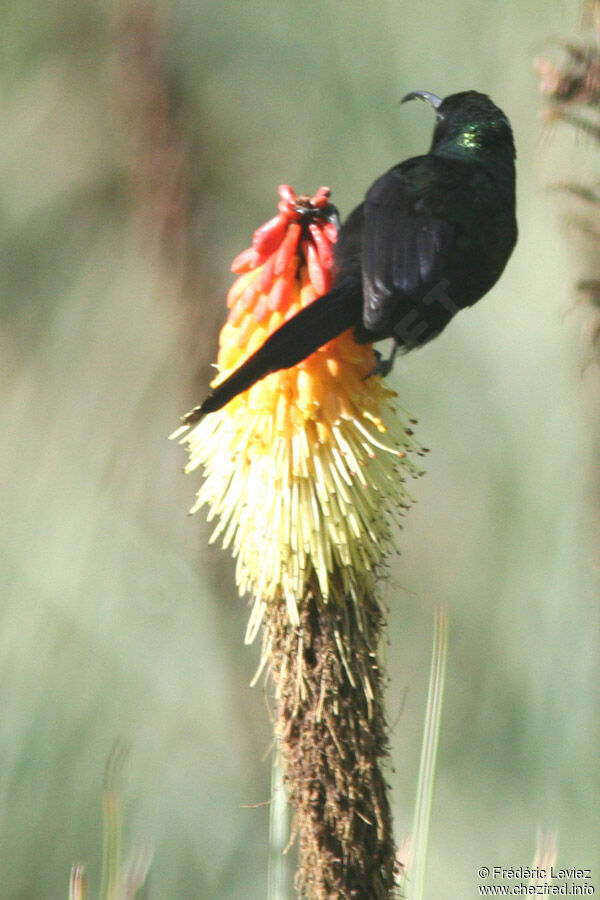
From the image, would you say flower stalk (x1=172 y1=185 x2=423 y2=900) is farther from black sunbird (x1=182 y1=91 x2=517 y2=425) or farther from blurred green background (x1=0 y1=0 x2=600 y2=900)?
blurred green background (x1=0 y1=0 x2=600 y2=900)

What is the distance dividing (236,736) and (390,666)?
539 millimetres

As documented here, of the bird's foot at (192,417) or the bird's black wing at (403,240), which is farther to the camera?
the bird's black wing at (403,240)

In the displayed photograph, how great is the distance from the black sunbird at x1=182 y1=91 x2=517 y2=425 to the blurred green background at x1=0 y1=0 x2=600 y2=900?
108 millimetres

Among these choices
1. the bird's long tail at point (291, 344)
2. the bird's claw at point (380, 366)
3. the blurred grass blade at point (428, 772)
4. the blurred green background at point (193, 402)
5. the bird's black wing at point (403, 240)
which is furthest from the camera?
the blurred green background at point (193, 402)

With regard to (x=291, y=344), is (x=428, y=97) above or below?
above

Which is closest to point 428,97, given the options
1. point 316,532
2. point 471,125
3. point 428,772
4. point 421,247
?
point 471,125

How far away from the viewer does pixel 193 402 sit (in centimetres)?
203

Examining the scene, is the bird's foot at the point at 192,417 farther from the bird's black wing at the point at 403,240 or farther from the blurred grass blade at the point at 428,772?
the blurred grass blade at the point at 428,772

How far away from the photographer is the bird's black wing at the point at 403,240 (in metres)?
1.77

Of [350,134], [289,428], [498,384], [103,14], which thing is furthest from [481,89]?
[289,428]

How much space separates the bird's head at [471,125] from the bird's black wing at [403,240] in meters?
0.17

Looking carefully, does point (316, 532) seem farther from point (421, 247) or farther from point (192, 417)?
point (421, 247)

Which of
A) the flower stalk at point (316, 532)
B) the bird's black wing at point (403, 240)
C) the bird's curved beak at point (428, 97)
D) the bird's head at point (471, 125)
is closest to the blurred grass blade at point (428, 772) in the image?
the flower stalk at point (316, 532)

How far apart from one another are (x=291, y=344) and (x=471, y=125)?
3.15 feet
